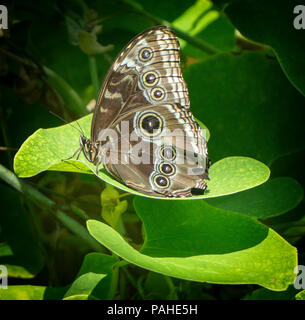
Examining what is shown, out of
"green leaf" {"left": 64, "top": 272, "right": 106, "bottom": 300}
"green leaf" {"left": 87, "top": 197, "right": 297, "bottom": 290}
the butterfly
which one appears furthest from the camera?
the butterfly

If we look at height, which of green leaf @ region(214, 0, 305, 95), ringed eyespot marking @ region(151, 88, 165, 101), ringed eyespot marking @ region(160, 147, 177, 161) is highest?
green leaf @ region(214, 0, 305, 95)

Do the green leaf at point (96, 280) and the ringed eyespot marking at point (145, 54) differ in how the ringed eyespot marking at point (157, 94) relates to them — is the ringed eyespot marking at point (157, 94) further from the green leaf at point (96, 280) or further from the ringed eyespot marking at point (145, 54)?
the green leaf at point (96, 280)

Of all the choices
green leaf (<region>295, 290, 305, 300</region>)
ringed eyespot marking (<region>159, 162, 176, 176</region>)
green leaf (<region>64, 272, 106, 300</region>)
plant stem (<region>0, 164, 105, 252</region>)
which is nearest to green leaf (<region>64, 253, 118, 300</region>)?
green leaf (<region>64, 272, 106, 300</region>)

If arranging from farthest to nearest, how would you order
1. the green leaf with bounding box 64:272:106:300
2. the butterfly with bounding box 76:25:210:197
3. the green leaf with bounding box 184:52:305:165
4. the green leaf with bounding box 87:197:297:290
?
the green leaf with bounding box 184:52:305:165 → the butterfly with bounding box 76:25:210:197 → the green leaf with bounding box 64:272:106:300 → the green leaf with bounding box 87:197:297:290

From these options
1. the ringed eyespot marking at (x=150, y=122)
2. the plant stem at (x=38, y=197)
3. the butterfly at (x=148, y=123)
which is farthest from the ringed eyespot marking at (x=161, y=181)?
the plant stem at (x=38, y=197)

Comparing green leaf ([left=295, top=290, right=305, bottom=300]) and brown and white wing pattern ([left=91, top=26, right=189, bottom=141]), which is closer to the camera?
green leaf ([left=295, top=290, right=305, bottom=300])

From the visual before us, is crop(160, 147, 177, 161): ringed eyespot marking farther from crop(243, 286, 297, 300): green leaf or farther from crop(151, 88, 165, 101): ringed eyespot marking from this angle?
crop(243, 286, 297, 300): green leaf
